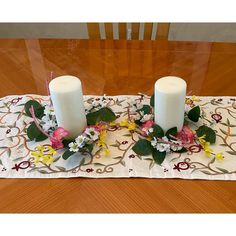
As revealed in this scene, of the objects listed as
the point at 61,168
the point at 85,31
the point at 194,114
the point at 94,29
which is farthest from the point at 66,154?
the point at 85,31

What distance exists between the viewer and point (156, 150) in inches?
28.0

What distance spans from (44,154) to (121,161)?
202 mm

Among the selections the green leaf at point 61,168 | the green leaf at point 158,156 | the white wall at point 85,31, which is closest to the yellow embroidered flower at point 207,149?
the green leaf at point 158,156

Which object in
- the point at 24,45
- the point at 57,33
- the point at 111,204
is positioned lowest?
the point at 57,33

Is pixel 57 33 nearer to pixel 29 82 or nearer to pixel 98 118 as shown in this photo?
pixel 29 82

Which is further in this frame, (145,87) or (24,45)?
(24,45)

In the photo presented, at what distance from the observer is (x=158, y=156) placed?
703mm

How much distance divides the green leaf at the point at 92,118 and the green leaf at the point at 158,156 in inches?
7.7

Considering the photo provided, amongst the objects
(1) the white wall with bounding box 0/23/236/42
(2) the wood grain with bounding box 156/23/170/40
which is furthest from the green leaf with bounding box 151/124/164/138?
(1) the white wall with bounding box 0/23/236/42

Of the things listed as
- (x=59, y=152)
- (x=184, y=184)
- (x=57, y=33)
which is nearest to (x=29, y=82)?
(x=59, y=152)

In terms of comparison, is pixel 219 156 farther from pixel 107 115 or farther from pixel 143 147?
pixel 107 115

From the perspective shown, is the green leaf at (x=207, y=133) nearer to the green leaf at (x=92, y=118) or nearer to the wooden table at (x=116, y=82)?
the wooden table at (x=116, y=82)

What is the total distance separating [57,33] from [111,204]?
5.85 feet

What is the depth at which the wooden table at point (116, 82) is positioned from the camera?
628 millimetres
